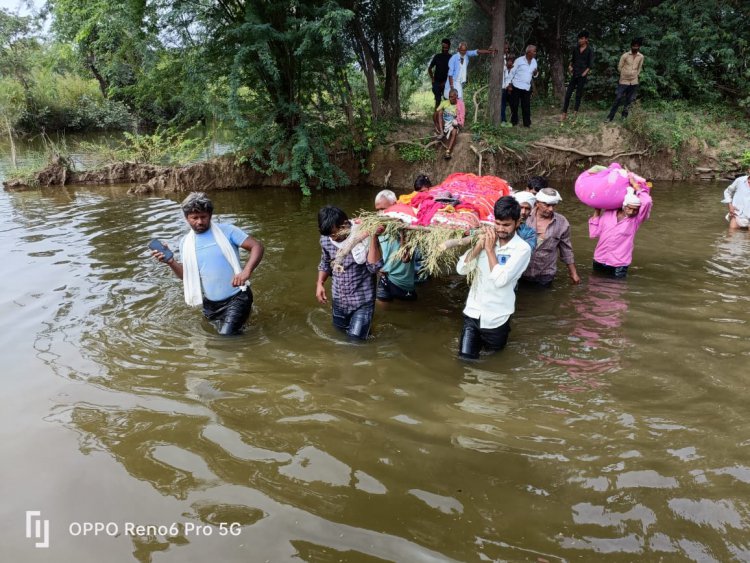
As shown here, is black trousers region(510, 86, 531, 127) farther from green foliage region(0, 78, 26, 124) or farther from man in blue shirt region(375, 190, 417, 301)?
green foliage region(0, 78, 26, 124)

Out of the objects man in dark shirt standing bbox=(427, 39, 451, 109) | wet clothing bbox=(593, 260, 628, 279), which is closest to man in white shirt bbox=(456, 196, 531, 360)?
wet clothing bbox=(593, 260, 628, 279)

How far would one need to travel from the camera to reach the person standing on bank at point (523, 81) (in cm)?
1148

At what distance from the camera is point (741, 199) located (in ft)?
24.5

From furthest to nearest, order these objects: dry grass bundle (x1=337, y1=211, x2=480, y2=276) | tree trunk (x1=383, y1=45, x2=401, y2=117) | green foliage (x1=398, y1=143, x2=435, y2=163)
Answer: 1. tree trunk (x1=383, y1=45, x2=401, y2=117)
2. green foliage (x1=398, y1=143, x2=435, y2=163)
3. dry grass bundle (x1=337, y1=211, x2=480, y2=276)

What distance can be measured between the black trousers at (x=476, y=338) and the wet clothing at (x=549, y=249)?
1.66 meters

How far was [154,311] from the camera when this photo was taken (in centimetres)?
527

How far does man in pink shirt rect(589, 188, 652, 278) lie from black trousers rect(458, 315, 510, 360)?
8.14 feet

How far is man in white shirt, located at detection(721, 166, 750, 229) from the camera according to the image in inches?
292

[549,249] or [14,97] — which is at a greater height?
[14,97]

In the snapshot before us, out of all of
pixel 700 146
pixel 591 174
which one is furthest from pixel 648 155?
pixel 591 174

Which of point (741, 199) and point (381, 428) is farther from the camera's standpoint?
point (741, 199)

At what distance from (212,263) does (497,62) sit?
30.8 ft

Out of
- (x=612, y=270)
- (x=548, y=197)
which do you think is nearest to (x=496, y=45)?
(x=612, y=270)

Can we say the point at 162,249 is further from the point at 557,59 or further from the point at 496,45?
the point at 557,59
